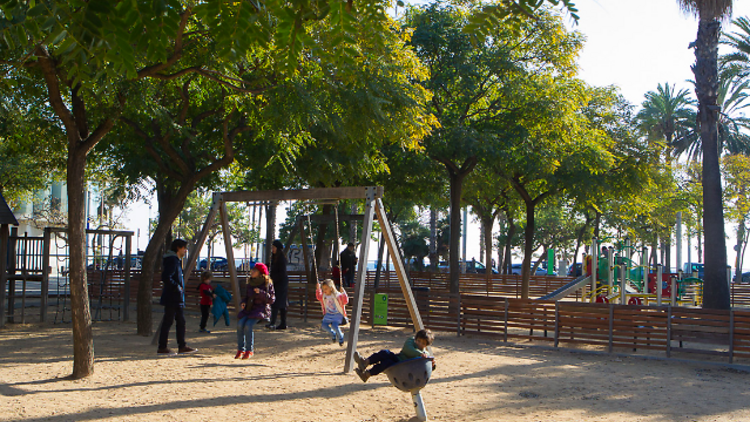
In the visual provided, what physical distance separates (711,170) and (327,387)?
10949mm

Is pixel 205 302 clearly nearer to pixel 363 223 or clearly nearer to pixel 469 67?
pixel 363 223

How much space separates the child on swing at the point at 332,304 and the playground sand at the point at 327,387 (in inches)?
16.1

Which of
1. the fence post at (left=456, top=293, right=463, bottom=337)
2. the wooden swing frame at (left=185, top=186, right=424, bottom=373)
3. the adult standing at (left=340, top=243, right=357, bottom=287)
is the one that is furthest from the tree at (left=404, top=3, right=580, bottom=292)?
the wooden swing frame at (left=185, top=186, right=424, bottom=373)

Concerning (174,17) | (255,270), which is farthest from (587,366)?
(174,17)

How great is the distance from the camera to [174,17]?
13.0ft

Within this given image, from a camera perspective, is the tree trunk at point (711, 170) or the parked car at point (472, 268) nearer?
the tree trunk at point (711, 170)

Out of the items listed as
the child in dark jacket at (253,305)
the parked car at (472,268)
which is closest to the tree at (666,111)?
the parked car at (472,268)

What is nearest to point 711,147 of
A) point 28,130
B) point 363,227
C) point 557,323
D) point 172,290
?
point 557,323

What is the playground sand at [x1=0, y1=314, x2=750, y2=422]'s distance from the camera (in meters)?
6.55

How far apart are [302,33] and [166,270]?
5.85m

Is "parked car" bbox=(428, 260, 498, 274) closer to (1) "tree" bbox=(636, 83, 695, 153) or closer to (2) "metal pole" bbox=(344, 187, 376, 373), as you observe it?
(1) "tree" bbox=(636, 83, 695, 153)

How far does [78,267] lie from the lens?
7.58m

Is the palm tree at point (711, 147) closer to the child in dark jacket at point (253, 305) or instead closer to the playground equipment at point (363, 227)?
the playground equipment at point (363, 227)

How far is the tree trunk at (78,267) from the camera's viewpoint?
752cm
